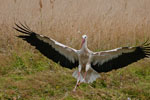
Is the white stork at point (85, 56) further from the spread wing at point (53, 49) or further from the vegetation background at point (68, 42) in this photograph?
the vegetation background at point (68, 42)

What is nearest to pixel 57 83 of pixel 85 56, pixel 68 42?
pixel 85 56

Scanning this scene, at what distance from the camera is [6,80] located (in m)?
5.06

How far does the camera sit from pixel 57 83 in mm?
5219

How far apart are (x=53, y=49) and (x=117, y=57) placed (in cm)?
114

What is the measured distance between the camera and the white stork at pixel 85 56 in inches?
195

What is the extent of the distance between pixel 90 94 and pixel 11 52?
237 cm

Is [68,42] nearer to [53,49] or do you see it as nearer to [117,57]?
[53,49]

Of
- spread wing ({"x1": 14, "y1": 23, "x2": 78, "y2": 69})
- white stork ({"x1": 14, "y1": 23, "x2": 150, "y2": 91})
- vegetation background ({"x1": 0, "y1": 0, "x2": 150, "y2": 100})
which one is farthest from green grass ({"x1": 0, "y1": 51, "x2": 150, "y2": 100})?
spread wing ({"x1": 14, "y1": 23, "x2": 78, "y2": 69})

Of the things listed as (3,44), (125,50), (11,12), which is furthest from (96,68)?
(11,12)

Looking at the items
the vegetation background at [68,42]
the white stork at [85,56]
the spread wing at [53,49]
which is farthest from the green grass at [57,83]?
the spread wing at [53,49]

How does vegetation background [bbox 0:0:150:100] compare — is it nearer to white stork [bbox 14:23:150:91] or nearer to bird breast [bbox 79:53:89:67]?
white stork [bbox 14:23:150:91]

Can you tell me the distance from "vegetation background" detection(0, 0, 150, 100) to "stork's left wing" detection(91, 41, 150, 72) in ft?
1.03

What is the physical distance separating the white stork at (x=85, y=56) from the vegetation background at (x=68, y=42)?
237mm

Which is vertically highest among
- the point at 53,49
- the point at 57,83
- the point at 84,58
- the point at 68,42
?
the point at 53,49
